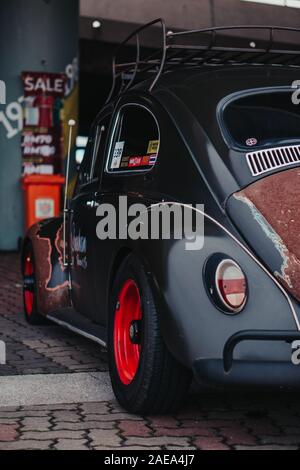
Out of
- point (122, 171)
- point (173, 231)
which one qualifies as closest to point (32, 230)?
point (122, 171)

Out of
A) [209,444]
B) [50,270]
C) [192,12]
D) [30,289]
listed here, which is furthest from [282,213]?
[192,12]

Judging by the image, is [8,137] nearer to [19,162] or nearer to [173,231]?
[19,162]

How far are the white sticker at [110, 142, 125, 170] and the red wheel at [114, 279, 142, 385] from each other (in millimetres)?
1048

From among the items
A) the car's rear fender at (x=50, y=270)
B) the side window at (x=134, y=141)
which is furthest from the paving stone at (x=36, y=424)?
the car's rear fender at (x=50, y=270)

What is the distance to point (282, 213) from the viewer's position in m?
4.25

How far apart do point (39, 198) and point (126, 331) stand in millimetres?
9147

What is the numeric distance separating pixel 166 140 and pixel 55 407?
1553 millimetres

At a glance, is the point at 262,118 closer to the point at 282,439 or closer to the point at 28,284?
the point at 282,439

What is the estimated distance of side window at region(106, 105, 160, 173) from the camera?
16.9ft

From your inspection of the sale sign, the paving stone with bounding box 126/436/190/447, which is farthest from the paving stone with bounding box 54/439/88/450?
the sale sign

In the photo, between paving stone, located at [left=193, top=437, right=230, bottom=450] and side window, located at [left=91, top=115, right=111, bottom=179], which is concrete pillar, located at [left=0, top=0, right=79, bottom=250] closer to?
side window, located at [left=91, top=115, right=111, bottom=179]

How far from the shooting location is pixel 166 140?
194 inches

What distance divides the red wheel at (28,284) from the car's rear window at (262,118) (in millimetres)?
2945

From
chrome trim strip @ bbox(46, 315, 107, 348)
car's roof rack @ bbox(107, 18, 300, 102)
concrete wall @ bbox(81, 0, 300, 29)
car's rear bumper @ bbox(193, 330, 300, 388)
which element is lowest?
chrome trim strip @ bbox(46, 315, 107, 348)
